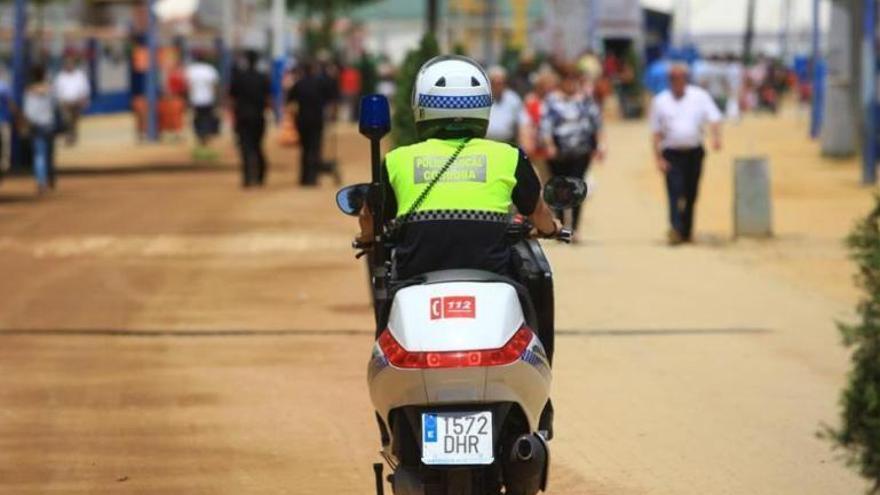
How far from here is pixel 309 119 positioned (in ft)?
102

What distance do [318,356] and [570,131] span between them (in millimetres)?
7825

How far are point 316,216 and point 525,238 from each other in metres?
17.8

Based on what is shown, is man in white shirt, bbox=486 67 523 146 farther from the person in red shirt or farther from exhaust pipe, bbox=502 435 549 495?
the person in red shirt

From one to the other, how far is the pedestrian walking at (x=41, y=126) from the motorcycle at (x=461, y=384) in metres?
22.8

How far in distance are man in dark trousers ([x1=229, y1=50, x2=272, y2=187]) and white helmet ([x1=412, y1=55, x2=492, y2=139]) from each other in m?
22.6

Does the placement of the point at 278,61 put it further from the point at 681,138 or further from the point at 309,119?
the point at 681,138

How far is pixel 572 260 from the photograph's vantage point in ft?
65.8

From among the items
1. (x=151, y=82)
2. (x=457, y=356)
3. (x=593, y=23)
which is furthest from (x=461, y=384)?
(x=593, y=23)

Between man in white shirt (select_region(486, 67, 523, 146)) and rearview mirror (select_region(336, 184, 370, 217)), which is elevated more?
rearview mirror (select_region(336, 184, 370, 217))

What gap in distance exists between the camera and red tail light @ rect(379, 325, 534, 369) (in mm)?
7324

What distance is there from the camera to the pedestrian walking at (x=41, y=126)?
3008 centimetres

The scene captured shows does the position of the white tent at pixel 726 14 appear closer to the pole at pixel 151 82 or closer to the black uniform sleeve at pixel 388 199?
the pole at pixel 151 82

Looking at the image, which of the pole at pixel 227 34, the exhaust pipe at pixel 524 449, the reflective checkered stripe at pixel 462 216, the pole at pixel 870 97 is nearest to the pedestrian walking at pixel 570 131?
the pole at pixel 870 97

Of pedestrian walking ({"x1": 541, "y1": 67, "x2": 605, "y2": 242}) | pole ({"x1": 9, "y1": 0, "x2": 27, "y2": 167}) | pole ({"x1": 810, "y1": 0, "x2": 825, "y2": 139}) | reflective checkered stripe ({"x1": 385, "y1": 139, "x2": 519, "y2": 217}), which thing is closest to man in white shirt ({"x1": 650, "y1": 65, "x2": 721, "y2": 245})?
pedestrian walking ({"x1": 541, "y1": 67, "x2": 605, "y2": 242})
